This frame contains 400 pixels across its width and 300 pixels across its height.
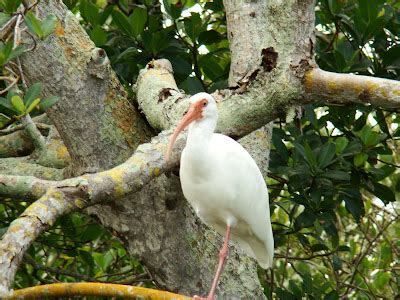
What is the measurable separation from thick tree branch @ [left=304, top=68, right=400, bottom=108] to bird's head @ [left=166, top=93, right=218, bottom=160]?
415 millimetres

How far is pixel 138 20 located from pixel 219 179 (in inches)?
44.2

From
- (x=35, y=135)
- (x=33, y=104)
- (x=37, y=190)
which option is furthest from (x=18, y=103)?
(x=35, y=135)

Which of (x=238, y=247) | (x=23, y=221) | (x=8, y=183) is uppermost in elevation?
(x=23, y=221)

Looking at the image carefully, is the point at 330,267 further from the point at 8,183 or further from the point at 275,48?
the point at 8,183

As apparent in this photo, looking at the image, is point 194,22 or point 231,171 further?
point 194,22

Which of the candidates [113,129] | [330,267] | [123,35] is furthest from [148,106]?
[330,267]

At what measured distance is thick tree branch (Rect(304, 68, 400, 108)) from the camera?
11.1 feet

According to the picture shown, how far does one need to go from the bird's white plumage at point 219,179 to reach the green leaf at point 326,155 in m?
0.43

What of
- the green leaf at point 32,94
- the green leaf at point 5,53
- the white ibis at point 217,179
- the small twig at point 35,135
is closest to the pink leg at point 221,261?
the white ibis at point 217,179

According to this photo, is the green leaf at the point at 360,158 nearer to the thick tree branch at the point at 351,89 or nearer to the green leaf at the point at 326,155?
the green leaf at the point at 326,155

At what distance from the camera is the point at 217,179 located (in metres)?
3.82

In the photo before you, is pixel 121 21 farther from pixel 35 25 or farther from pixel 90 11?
pixel 35 25

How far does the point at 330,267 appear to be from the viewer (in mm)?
5855

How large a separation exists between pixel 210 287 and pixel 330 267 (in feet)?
6.57
